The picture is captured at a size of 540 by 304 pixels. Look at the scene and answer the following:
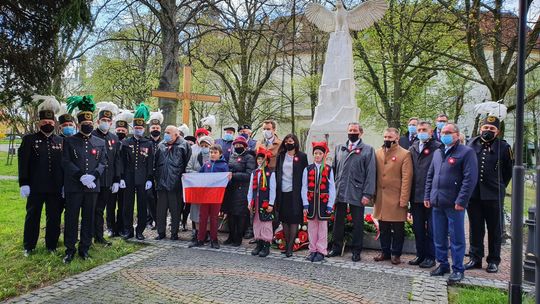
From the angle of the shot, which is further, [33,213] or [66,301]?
[33,213]

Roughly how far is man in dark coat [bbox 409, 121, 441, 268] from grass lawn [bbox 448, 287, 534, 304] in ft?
3.78

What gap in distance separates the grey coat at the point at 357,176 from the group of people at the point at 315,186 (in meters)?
0.02

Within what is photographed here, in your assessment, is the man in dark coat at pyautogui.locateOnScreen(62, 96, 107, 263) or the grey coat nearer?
the man in dark coat at pyautogui.locateOnScreen(62, 96, 107, 263)

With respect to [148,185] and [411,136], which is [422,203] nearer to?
[411,136]

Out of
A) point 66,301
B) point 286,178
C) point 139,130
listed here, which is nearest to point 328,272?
point 286,178

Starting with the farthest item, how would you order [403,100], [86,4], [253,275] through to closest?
[403,100]
[253,275]
[86,4]

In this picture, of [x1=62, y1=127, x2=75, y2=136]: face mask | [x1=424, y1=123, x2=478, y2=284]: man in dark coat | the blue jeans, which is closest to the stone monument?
[x1=424, y1=123, x2=478, y2=284]: man in dark coat

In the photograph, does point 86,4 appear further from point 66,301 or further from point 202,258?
point 202,258

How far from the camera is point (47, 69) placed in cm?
525

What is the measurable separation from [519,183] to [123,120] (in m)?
7.35

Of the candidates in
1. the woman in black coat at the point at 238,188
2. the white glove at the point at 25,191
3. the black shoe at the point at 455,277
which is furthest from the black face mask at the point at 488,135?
the white glove at the point at 25,191

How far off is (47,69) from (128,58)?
23.4m

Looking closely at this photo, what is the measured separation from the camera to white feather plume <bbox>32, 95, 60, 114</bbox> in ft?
18.2

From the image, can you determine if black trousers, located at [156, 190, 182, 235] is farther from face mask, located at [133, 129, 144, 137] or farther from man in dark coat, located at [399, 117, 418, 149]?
man in dark coat, located at [399, 117, 418, 149]
